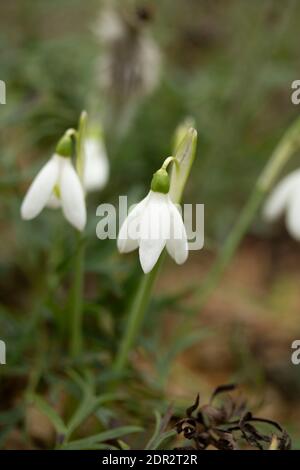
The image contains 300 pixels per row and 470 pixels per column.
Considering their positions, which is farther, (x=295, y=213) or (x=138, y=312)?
(x=295, y=213)

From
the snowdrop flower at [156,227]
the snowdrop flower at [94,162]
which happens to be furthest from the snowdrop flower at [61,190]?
the snowdrop flower at [94,162]

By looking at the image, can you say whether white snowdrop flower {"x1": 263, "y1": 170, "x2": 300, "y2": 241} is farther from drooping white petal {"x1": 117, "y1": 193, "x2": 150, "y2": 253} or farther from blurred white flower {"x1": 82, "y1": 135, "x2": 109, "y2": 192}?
drooping white petal {"x1": 117, "y1": 193, "x2": 150, "y2": 253}

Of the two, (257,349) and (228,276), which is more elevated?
(228,276)

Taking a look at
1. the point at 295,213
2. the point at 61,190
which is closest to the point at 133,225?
the point at 61,190

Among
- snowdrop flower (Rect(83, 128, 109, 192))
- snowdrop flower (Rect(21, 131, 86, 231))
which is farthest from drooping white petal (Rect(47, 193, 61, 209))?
snowdrop flower (Rect(83, 128, 109, 192))

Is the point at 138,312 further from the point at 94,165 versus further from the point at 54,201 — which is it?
the point at 94,165

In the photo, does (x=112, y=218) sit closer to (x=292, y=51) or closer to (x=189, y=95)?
(x=189, y=95)

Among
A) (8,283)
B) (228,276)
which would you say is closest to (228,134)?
(228,276)
